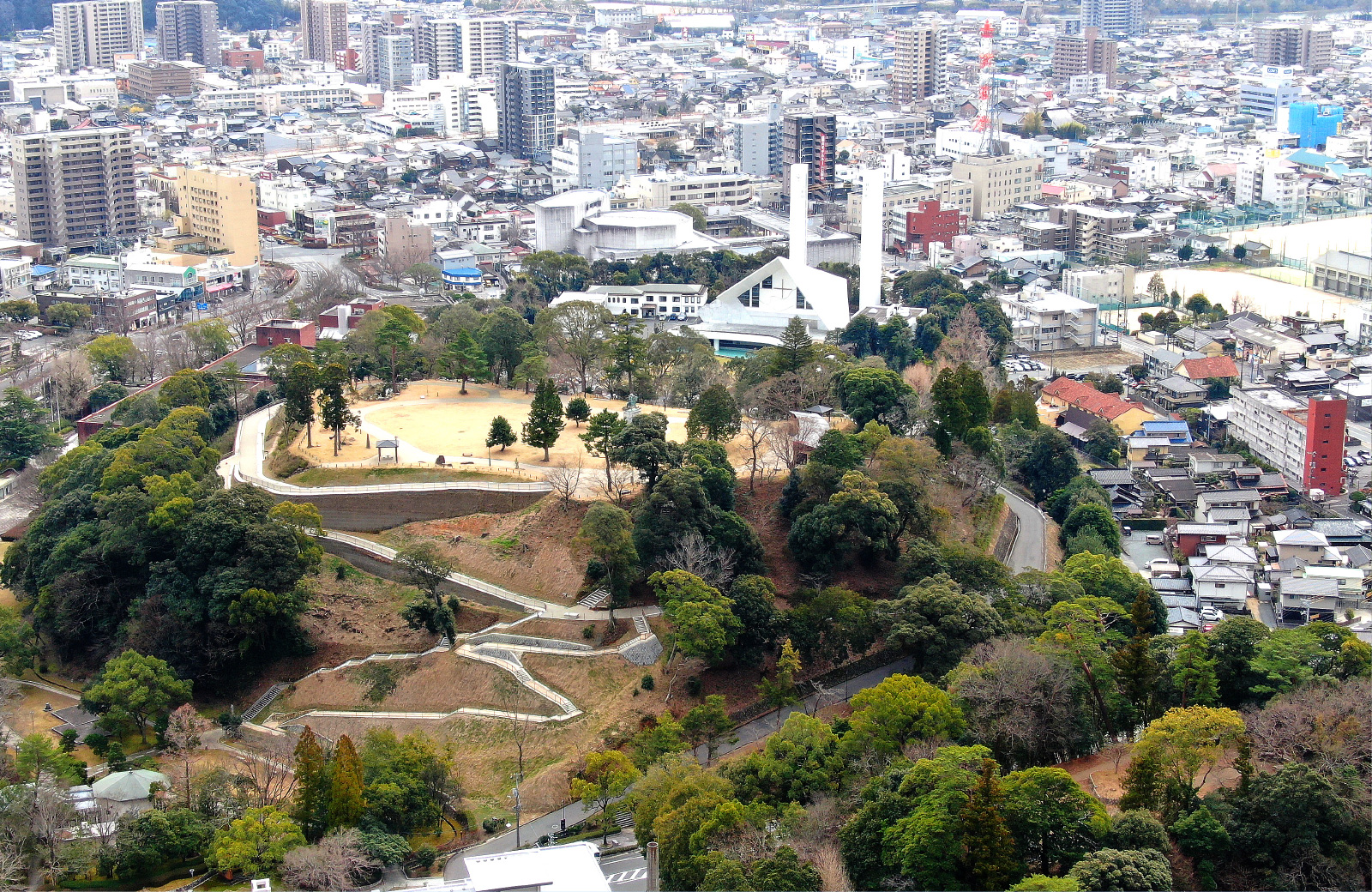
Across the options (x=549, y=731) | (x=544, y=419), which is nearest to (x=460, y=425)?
(x=544, y=419)

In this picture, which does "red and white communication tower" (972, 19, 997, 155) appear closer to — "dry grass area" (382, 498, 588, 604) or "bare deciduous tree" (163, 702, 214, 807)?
"dry grass area" (382, 498, 588, 604)

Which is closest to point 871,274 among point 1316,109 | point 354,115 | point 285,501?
point 285,501

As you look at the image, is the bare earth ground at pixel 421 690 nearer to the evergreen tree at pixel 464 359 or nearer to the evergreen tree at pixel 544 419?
the evergreen tree at pixel 544 419

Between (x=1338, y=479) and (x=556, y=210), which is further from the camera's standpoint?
(x=556, y=210)

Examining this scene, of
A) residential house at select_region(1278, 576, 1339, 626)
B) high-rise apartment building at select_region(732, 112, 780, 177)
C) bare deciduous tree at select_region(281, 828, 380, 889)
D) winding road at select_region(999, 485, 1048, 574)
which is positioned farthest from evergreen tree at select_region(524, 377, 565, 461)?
high-rise apartment building at select_region(732, 112, 780, 177)

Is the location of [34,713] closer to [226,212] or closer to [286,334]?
[286,334]

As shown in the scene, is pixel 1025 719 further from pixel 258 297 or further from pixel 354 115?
pixel 354 115
